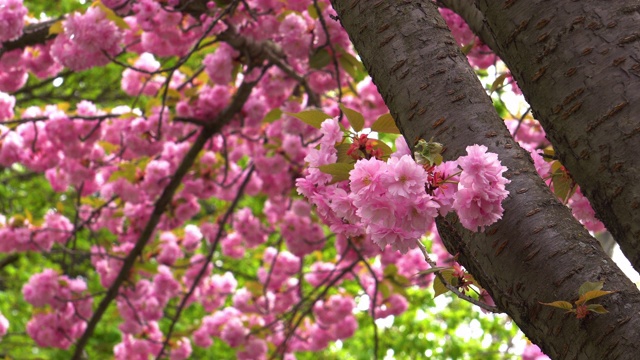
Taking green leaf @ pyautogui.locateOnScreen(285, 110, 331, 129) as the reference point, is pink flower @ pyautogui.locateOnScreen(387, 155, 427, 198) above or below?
below

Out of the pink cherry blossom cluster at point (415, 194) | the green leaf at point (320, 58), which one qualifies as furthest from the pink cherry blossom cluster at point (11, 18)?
the pink cherry blossom cluster at point (415, 194)

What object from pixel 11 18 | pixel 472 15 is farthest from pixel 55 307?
pixel 472 15

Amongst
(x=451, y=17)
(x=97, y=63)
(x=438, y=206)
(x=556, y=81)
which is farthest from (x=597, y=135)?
(x=97, y=63)

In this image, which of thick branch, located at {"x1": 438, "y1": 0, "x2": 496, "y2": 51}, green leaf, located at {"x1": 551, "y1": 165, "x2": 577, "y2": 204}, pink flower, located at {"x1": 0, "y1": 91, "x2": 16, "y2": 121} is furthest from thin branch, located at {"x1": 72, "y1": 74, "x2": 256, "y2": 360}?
green leaf, located at {"x1": 551, "y1": 165, "x2": 577, "y2": 204}

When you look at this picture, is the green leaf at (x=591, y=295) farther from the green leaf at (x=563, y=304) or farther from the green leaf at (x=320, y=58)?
the green leaf at (x=320, y=58)

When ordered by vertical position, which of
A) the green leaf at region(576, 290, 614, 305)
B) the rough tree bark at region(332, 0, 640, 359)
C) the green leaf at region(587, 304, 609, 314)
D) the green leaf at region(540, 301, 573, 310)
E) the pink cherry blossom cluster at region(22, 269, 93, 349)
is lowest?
the green leaf at region(587, 304, 609, 314)

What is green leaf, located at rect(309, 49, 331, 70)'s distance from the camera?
348cm

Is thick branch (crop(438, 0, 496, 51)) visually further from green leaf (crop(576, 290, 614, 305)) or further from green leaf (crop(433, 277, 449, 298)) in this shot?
green leaf (crop(576, 290, 614, 305))

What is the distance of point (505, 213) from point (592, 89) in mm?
223

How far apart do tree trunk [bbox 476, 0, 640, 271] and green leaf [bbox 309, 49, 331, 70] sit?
233cm

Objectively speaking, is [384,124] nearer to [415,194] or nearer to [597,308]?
[415,194]

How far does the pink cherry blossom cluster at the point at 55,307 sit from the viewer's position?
15.2ft

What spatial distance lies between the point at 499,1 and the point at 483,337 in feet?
23.5

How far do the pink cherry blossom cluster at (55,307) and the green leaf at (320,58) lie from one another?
2232mm
